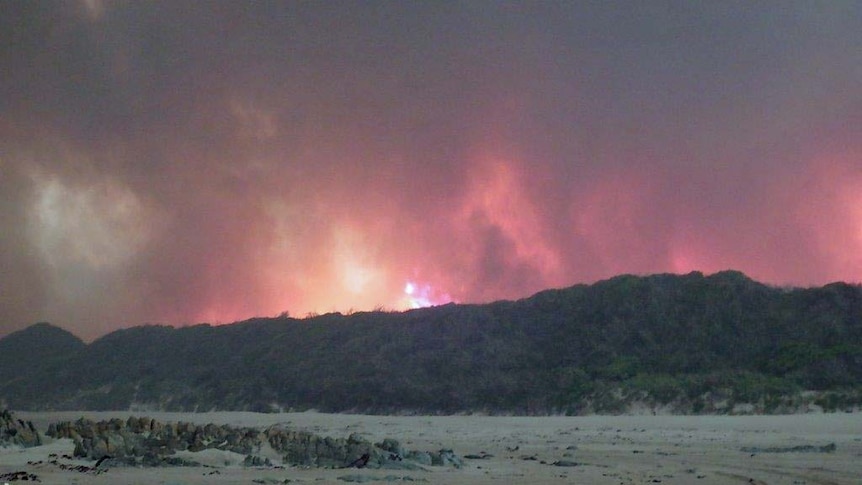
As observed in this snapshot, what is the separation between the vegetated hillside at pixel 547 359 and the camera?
31022 millimetres

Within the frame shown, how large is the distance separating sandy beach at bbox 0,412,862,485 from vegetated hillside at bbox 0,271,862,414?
7.29 metres

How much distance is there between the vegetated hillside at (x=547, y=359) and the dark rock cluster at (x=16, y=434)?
22.3 m

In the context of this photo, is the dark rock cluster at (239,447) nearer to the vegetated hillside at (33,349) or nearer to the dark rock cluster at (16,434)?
the dark rock cluster at (16,434)

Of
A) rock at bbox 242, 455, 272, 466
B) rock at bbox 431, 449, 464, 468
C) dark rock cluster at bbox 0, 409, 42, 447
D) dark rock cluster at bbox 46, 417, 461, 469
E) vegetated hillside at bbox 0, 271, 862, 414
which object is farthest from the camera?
vegetated hillside at bbox 0, 271, 862, 414

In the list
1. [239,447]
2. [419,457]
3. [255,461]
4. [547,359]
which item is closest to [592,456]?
[419,457]

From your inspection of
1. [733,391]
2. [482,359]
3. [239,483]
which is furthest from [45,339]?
[239,483]

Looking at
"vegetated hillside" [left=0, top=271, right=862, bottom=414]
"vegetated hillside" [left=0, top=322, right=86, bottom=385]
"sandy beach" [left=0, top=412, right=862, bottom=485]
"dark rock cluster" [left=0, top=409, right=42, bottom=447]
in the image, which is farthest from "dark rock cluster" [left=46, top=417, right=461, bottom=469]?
"vegetated hillside" [left=0, top=322, right=86, bottom=385]

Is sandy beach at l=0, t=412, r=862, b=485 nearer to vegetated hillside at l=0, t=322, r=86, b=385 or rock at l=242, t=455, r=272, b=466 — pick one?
rock at l=242, t=455, r=272, b=466

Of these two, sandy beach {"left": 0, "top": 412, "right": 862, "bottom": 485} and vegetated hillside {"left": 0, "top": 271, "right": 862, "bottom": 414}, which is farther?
vegetated hillside {"left": 0, "top": 271, "right": 862, "bottom": 414}

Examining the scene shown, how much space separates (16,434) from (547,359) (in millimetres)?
30893

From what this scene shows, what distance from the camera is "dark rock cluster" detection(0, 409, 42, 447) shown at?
509 inches

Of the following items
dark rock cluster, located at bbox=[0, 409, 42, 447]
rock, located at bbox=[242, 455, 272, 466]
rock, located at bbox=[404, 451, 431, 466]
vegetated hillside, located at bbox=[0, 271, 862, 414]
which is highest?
vegetated hillside, located at bbox=[0, 271, 862, 414]

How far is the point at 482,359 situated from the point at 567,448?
25.1 metres

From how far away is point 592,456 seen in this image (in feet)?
49.5
